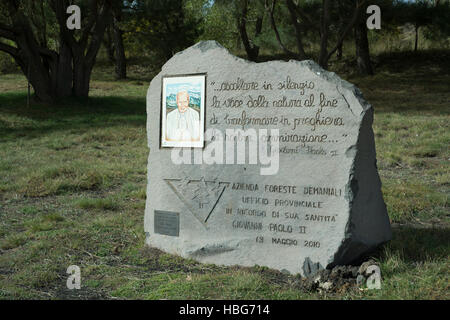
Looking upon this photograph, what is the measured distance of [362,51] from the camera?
18.8m

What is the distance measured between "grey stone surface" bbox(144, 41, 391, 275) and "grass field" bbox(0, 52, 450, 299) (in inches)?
8.3

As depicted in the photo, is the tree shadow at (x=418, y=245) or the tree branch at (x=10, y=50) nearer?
the tree shadow at (x=418, y=245)

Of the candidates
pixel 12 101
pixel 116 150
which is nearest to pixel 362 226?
pixel 116 150

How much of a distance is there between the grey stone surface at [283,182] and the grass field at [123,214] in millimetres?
211

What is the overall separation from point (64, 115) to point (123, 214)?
A: 7993 mm

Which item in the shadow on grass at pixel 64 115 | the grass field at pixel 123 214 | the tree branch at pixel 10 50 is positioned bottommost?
the grass field at pixel 123 214

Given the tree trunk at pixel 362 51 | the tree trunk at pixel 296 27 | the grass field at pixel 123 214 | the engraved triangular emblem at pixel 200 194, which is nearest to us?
the grass field at pixel 123 214

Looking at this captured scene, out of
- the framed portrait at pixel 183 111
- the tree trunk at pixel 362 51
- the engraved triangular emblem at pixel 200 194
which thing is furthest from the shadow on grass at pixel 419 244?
the tree trunk at pixel 362 51

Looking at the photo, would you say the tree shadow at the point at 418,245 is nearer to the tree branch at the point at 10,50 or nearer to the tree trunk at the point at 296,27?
the tree trunk at the point at 296,27

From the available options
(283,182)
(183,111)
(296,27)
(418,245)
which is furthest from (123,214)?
(296,27)

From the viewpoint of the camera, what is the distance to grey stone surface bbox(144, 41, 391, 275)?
12.5ft

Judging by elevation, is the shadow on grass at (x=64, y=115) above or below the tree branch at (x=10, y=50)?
below

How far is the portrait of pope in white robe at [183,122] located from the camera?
4500 mm

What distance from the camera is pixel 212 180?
4.38m
